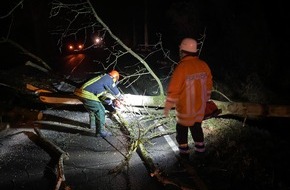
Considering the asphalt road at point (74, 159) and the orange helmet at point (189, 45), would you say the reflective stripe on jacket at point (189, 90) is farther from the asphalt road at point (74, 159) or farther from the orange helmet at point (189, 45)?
the asphalt road at point (74, 159)

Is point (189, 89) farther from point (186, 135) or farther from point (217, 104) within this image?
point (217, 104)

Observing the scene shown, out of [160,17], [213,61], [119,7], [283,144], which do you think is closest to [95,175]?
[283,144]

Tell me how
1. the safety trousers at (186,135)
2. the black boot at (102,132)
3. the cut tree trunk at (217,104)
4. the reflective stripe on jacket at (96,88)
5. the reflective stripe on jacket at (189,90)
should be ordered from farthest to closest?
1. the black boot at (102,132)
2. the cut tree trunk at (217,104)
3. the reflective stripe on jacket at (96,88)
4. the safety trousers at (186,135)
5. the reflective stripe on jacket at (189,90)

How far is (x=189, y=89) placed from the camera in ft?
17.1

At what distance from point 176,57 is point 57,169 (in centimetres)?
1338

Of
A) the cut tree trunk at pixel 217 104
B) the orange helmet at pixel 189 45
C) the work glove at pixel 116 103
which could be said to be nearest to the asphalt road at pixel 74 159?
the work glove at pixel 116 103

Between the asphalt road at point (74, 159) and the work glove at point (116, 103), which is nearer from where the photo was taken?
the asphalt road at point (74, 159)

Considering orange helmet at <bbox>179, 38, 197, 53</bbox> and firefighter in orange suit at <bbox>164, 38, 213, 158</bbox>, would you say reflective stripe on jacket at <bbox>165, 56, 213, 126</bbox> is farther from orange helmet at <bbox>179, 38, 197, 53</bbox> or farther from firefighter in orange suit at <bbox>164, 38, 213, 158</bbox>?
orange helmet at <bbox>179, 38, 197, 53</bbox>

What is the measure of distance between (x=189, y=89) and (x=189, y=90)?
16mm

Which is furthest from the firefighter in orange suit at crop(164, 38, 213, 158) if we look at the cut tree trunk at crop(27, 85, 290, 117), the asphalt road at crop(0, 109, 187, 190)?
the cut tree trunk at crop(27, 85, 290, 117)

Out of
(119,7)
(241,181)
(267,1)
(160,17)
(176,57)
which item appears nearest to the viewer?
(241,181)

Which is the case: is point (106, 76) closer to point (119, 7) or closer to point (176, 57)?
point (176, 57)

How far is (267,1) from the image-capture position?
37.5 feet

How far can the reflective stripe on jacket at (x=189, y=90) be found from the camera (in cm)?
515
